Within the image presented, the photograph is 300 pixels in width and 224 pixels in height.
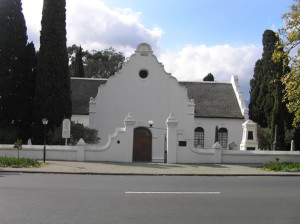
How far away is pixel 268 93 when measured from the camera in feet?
116

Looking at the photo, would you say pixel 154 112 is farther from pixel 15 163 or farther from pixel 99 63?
pixel 99 63

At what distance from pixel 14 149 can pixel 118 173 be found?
9245 mm

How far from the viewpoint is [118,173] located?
56.5ft

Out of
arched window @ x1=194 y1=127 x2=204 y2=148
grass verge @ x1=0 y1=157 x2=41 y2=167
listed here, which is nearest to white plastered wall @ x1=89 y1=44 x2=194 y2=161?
arched window @ x1=194 y1=127 x2=204 y2=148

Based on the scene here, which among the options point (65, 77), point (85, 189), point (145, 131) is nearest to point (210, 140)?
point (145, 131)

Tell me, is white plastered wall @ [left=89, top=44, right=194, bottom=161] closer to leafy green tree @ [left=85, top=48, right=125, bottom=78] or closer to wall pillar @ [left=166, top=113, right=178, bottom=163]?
wall pillar @ [left=166, top=113, right=178, bottom=163]

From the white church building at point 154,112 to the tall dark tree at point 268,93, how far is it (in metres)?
2.30

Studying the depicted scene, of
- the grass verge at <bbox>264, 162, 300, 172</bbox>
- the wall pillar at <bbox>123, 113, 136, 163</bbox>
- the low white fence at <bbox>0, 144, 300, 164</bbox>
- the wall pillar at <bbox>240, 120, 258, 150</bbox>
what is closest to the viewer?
the grass verge at <bbox>264, 162, 300, 172</bbox>

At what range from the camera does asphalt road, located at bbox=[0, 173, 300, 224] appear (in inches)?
299

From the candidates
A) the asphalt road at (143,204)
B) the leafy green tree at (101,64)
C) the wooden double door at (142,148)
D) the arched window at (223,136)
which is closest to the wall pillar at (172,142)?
the wooden double door at (142,148)

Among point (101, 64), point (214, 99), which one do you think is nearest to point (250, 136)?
point (214, 99)

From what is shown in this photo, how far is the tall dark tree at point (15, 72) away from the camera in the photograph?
28766 mm

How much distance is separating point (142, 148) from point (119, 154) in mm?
1865

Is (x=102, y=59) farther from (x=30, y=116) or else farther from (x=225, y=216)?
(x=225, y=216)
